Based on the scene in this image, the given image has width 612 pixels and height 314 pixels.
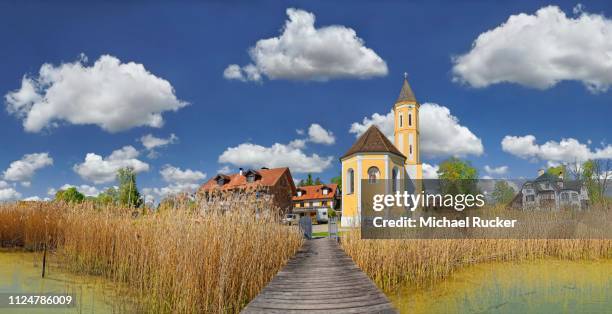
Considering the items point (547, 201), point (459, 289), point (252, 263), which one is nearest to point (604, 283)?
point (459, 289)

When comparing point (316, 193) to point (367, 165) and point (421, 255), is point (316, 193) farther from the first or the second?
point (421, 255)

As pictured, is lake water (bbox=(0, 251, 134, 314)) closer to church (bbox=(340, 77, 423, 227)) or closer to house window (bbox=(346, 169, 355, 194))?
church (bbox=(340, 77, 423, 227))

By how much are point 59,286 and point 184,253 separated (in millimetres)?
4025

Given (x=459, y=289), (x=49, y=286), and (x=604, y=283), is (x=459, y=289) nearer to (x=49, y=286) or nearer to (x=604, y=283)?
(x=604, y=283)

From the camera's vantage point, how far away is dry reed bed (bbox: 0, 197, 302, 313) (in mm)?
4270

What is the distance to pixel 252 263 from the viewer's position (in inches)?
213

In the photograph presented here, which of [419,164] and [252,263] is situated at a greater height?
[419,164]

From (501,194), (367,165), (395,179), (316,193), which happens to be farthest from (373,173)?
(316,193)

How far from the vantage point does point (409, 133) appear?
110ft

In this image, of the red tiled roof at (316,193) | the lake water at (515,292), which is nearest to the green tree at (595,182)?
the lake water at (515,292)

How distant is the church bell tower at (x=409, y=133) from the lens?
33.2 m

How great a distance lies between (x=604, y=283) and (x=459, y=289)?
3.73 m

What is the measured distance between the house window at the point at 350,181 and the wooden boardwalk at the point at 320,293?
18.7m

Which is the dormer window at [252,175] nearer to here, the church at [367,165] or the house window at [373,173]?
the church at [367,165]
